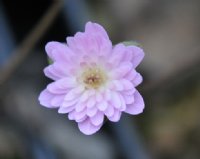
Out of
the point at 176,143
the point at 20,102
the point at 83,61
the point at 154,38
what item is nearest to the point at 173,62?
the point at 154,38

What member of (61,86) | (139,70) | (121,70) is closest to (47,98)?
(61,86)

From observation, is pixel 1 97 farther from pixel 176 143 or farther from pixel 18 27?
pixel 176 143

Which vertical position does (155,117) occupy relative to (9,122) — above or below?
below

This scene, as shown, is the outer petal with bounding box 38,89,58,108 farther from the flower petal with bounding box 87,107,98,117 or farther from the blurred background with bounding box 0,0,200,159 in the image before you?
the blurred background with bounding box 0,0,200,159

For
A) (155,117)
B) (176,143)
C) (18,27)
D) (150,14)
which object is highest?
(18,27)

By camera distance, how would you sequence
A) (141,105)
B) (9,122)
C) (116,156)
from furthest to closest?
(116,156) < (9,122) < (141,105)

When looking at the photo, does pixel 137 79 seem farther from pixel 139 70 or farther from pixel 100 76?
pixel 139 70

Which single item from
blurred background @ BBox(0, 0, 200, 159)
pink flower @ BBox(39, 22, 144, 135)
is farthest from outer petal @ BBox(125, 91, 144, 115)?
blurred background @ BBox(0, 0, 200, 159)
